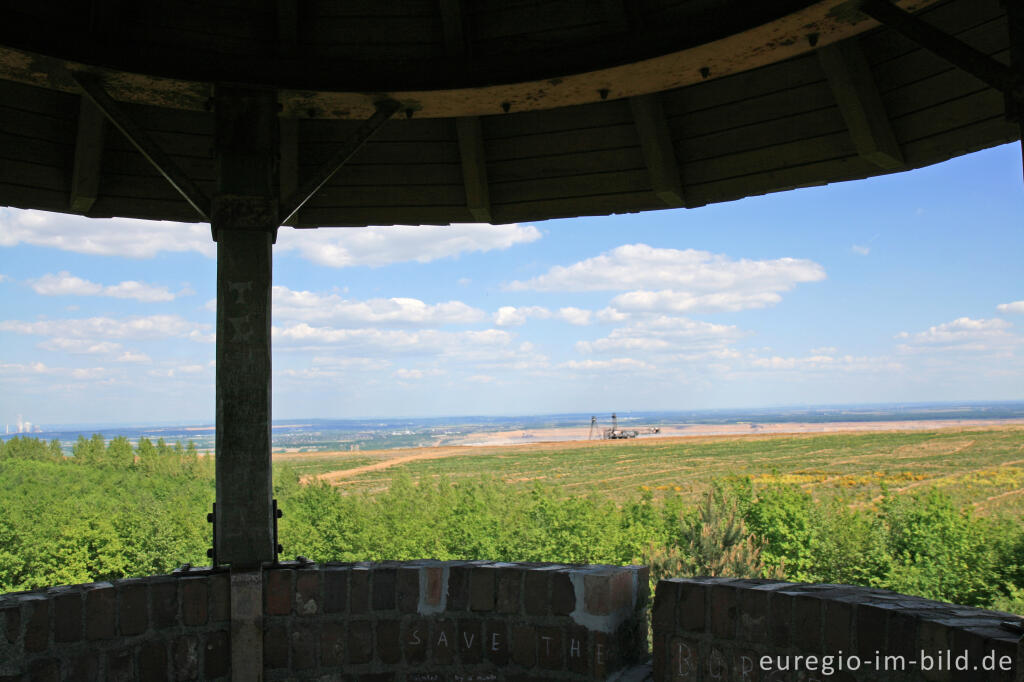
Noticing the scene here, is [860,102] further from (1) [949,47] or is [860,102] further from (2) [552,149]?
A: (2) [552,149]

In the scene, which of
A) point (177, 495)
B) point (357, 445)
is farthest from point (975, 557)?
point (357, 445)

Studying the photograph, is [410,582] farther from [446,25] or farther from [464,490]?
[464,490]

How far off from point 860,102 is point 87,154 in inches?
157

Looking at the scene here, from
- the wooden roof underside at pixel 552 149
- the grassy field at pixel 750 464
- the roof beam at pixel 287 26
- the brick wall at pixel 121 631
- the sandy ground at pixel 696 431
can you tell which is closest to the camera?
the brick wall at pixel 121 631

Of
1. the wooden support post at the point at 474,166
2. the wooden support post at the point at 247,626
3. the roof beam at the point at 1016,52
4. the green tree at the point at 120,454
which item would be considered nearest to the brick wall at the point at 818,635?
the roof beam at the point at 1016,52

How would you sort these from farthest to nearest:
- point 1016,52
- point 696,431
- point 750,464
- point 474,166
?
point 696,431, point 750,464, point 474,166, point 1016,52

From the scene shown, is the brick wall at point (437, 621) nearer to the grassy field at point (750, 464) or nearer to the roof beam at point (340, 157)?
the roof beam at point (340, 157)

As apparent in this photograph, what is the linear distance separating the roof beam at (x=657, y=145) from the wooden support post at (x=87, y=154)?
2.88 metres

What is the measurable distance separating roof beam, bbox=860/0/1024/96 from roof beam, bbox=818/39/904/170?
98 centimetres

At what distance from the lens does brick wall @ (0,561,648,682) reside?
3.50m

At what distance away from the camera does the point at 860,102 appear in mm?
3805

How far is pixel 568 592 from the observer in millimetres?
3633

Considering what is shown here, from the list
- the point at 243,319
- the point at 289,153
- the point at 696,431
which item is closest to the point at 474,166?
Answer: the point at 289,153

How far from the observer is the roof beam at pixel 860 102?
12.5ft
